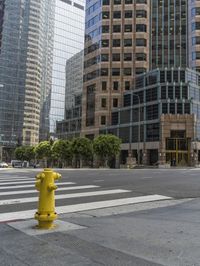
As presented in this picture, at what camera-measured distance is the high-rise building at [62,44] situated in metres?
154

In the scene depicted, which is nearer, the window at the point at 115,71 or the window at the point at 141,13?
the window at the point at 115,71

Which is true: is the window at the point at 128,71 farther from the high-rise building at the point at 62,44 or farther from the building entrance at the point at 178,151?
the high-rise building at the point at 62,44

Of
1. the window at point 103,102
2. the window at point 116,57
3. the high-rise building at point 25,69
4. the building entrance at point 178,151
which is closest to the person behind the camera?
the building entrance at point 178,151

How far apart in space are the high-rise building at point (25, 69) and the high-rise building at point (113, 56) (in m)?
61.3

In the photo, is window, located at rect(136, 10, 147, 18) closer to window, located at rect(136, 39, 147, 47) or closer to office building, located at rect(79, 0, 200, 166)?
office building, located at rect(79, 0, 200, 166)

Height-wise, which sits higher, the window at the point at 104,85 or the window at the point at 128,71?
the window at the point at 128,71

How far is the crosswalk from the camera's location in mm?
8498

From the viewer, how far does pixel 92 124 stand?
85.9 metres

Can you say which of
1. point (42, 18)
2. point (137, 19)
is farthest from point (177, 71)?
point (42, 18)

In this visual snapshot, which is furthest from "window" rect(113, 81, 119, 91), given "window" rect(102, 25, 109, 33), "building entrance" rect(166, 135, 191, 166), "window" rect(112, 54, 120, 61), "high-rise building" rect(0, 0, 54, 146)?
"high-rise building" rect(0, 0, 54, 146)

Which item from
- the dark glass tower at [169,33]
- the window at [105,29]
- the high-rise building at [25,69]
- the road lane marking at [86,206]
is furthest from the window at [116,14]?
the road lane marking at [86,206]

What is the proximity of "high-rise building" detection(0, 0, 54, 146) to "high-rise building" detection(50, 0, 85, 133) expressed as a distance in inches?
138

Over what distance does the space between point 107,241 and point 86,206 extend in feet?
12.8

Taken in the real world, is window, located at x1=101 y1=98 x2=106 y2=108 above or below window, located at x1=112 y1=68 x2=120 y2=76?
below
